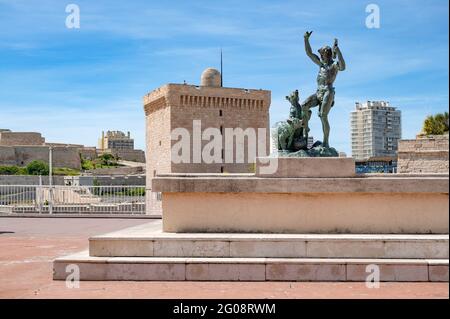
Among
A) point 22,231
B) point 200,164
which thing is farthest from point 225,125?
point 22,231

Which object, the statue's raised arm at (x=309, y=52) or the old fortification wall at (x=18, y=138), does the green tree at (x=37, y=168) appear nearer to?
the old fortification wall at (x=18, y=138)

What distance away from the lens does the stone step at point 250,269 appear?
24.6 ft

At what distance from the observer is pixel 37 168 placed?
8794 cm

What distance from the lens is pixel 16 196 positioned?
71.7 feet

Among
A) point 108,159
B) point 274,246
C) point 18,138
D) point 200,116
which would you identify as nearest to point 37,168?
point 18,138

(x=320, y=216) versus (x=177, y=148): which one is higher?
(x=177, y=148)

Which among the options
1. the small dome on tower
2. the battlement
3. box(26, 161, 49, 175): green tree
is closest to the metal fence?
the battlement

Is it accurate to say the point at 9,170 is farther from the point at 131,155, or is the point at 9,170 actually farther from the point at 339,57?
the point at 339,57

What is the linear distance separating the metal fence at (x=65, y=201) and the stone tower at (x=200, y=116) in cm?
2278

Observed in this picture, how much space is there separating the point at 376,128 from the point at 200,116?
287 ft

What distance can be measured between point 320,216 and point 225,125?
38.7 m

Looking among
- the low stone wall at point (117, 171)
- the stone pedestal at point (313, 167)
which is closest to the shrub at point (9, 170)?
the low stone wall at point (117, 171)

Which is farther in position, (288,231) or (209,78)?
(209,78)
